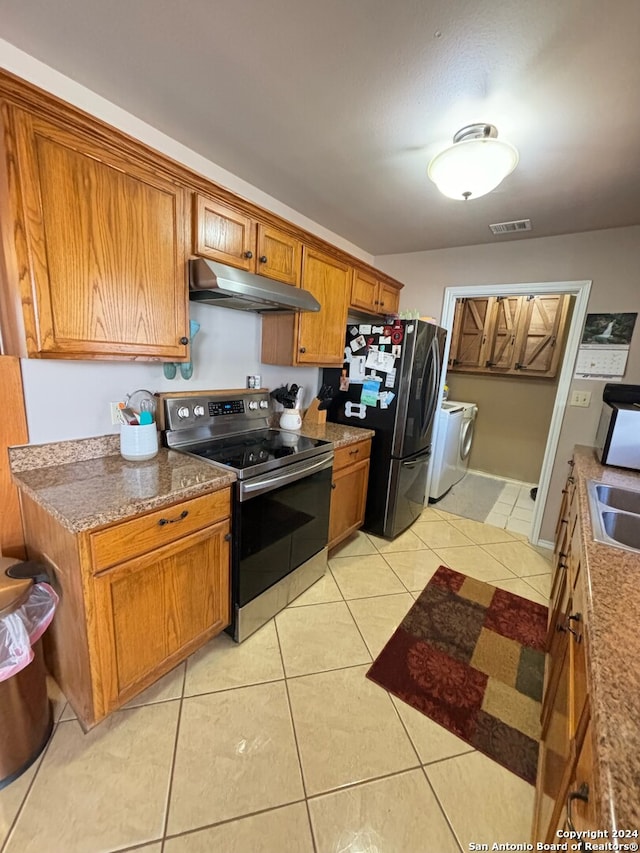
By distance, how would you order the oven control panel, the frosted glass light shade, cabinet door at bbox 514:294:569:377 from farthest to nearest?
cabinet door at bbox 514:294:569:377 < the oven control panel < the frosted glass light shade

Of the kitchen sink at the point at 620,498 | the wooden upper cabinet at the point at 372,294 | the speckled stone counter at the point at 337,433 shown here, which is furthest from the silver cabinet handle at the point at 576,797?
the wooden upper cabinet at the point at 372,294

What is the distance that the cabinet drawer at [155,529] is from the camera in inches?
44.4

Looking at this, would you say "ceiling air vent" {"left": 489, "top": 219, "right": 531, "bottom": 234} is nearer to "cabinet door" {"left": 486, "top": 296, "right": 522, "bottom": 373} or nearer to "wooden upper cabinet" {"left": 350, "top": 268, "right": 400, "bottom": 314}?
"wooden upper cabinet" {"left": 350, "top": 268, "right": 400, "bottom": 314}

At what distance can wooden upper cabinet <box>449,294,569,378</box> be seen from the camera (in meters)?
3.85

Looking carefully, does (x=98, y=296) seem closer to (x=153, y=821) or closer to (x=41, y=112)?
(x=41, y=112)

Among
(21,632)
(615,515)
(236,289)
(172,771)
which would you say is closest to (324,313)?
(236,289)

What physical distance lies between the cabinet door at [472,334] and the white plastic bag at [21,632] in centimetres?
441

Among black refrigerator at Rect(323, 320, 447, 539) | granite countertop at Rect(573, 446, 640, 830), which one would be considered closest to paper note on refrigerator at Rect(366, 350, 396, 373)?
black refrigerator at Rect(323, 320, 447, 539)

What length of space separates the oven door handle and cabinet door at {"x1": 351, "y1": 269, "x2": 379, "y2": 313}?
129 centimetres

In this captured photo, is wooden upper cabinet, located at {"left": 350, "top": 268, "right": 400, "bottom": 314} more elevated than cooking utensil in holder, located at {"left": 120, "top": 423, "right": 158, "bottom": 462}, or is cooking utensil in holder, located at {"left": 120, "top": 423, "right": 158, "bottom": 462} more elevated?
wooden upper cabinet, located at {"left": 350, "top": 268, "right": 400, "bottom": 314}

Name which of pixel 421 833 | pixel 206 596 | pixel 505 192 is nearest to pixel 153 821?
pixel 206 596

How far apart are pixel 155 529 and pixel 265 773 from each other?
0.93 meters

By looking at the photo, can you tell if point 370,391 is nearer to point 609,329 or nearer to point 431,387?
point 431,387

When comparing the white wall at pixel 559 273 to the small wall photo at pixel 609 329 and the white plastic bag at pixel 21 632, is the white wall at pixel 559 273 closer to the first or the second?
the small wall photo at pixel 609 329
